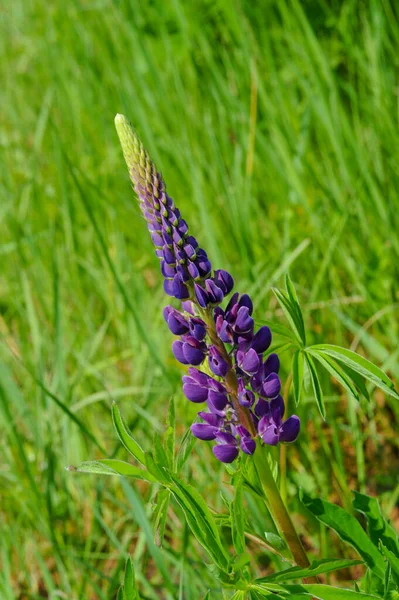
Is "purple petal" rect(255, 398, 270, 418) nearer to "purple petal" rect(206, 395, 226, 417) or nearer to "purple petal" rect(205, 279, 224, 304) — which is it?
"purple petal" rect(206, 395, 226, 417)

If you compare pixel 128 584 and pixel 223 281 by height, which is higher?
pixel 223 281

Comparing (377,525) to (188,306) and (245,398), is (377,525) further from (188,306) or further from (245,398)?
(188,306)

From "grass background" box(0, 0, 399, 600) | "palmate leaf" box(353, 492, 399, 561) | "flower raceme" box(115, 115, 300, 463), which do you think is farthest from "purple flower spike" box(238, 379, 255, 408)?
"grass background" box(0, 0, 399, 600)

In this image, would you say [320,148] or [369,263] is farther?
[320,148]

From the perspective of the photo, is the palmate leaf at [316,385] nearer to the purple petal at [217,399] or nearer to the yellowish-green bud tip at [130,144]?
the purple petal at [217,399]

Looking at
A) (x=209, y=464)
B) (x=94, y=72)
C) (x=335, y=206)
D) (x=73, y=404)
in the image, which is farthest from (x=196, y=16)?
(x=209, y=464)

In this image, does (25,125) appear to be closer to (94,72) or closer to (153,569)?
(94,72)

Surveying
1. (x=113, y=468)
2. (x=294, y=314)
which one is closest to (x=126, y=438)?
(x=113, y=468)
